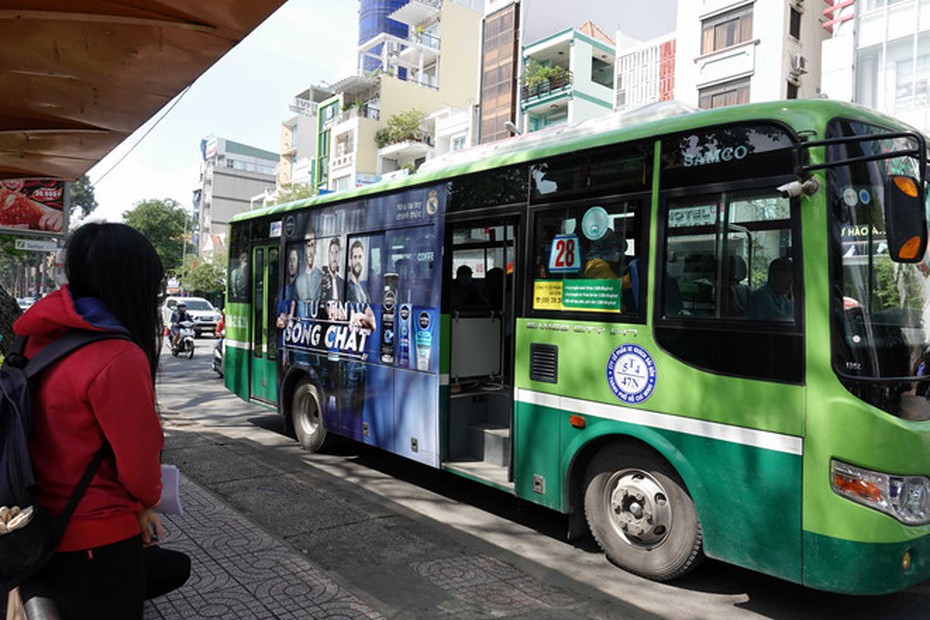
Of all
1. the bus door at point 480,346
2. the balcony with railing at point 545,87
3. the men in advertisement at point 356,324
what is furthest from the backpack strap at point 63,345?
the balcony with railing at point 545,87

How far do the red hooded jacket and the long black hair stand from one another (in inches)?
3.2

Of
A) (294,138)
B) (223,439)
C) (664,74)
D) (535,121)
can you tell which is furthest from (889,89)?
(294,138)

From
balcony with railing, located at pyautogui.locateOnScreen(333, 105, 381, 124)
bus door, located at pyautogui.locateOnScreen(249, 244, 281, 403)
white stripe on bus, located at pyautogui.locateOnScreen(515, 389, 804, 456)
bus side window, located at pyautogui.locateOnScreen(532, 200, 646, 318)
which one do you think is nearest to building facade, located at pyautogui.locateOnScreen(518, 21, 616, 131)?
balcony with railing, located at pyautogui.locateOnScreen(333, 105, 381, 124)

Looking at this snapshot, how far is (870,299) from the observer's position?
139 inches

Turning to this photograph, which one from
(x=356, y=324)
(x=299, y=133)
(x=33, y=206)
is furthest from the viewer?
(x=299, y=133)

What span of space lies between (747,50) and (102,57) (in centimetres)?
2110

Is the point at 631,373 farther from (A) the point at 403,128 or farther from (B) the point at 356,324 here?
(A) the point at 403,128

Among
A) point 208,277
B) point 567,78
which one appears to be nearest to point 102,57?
point 567,78

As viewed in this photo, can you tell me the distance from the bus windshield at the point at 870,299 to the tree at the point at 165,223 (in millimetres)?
63380

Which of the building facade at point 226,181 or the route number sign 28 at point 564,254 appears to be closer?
the route number sign 28 at point 564,254

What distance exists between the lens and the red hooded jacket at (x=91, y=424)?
1.85 m

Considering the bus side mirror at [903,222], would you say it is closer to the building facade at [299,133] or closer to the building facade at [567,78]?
the building facade at [567,78]

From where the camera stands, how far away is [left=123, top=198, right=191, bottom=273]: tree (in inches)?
2440

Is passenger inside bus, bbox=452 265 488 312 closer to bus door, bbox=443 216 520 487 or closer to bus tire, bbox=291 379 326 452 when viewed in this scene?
bus door, bbox=443 216 520 487
